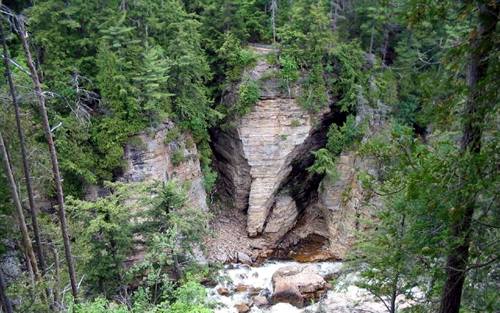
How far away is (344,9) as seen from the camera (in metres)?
26.8

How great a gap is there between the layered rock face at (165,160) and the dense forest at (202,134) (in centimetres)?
18

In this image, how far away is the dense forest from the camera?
4516 millimetres

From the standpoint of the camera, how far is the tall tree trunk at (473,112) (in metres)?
3.98

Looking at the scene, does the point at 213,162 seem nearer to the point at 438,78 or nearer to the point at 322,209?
the point at 322,209

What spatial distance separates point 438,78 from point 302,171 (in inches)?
787

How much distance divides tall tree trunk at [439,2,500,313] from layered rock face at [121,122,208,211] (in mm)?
13918

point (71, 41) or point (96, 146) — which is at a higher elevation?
point (71, 41)

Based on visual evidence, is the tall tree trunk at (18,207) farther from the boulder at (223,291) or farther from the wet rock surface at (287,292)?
the boulder at (223,291)

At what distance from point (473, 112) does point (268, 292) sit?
54.4ft

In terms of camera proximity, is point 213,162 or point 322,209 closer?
point 322,209

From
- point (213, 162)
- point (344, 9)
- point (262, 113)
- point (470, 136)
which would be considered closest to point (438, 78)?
point (470, 136)

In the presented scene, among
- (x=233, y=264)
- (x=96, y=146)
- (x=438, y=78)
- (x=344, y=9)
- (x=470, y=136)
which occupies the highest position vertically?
(x=344, y=9)

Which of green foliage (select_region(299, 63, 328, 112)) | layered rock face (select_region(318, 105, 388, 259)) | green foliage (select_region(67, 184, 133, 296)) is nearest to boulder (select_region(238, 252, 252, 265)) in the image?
layered rock face (select_region(318, 105, 388, 259))

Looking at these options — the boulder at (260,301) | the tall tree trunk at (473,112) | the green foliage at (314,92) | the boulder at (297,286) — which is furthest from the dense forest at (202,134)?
the boulder at (260,301)
